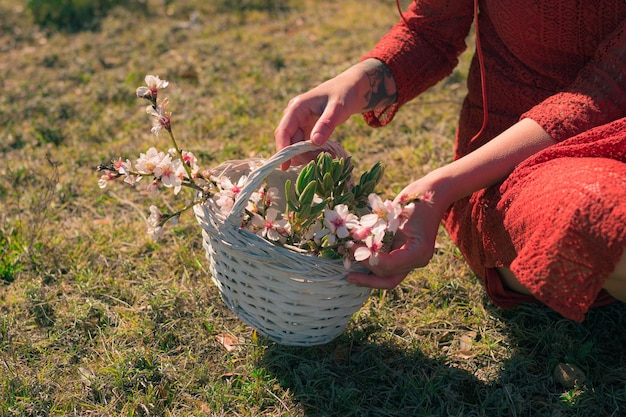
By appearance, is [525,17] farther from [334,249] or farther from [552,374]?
[552,374]

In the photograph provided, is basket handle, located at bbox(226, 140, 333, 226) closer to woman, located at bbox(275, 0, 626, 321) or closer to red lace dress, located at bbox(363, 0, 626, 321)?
woman, located at bbox(275, 0, 626, 321)

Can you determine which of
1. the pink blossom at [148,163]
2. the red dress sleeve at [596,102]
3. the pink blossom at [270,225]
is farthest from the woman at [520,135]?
the pink blossom at [148,163]

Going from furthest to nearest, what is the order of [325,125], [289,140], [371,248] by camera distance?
[289,140] → [325,125] → [371,248]

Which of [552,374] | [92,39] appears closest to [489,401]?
[552,374]

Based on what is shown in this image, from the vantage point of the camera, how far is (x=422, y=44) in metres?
2.22

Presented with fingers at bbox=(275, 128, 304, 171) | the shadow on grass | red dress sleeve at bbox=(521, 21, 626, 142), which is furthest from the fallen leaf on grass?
red dress sleeve at bbox=(521, 21, 626, 142)

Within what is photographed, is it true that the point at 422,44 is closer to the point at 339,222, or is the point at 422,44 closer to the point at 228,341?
the point at 339,222

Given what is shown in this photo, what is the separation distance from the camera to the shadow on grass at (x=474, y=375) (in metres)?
1.88

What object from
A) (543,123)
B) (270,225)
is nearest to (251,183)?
(270,225)

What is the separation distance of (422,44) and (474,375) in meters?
1.09

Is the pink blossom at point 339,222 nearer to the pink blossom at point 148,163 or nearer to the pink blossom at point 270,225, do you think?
the pink blossom at point 270,225

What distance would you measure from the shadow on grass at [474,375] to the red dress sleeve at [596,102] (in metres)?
0.69

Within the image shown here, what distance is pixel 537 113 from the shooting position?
1808 millimetres

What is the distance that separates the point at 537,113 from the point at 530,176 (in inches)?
8.9
